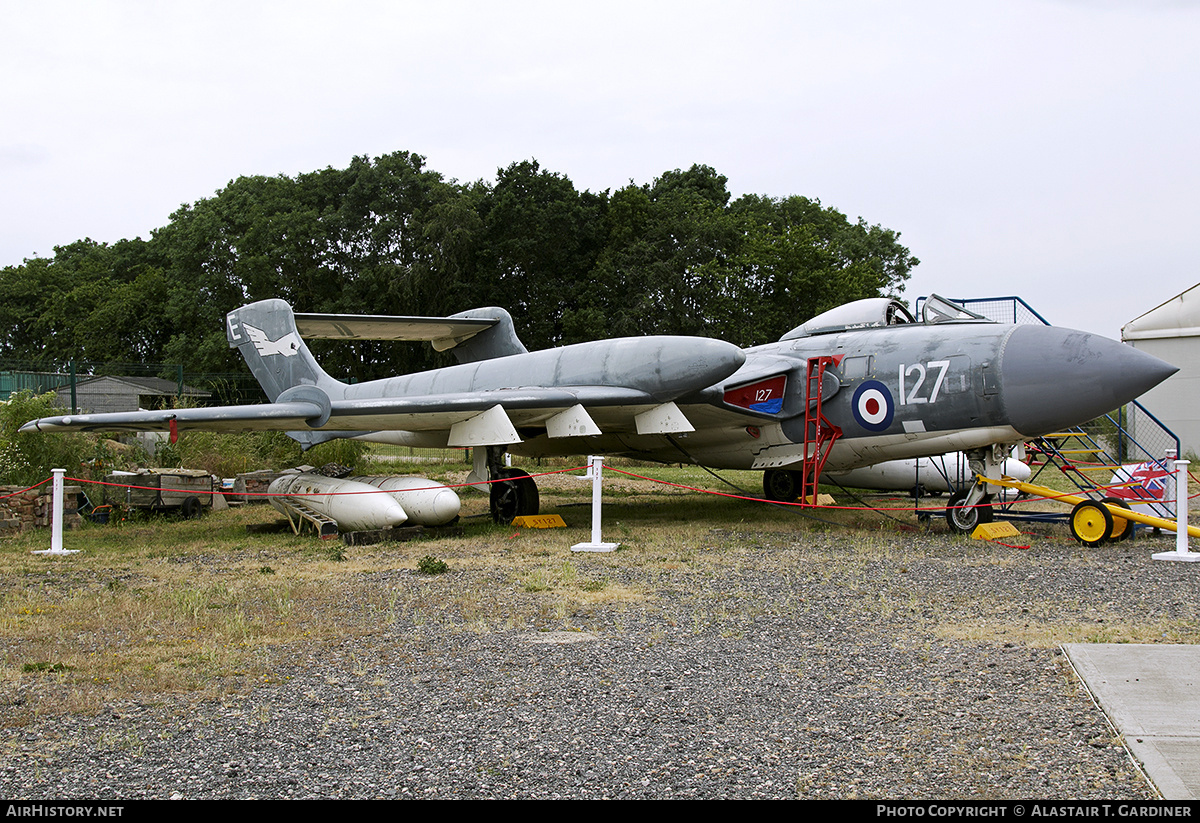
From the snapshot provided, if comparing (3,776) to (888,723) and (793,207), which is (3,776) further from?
(793,207)

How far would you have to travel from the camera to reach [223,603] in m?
6.99

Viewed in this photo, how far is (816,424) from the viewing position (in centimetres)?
1122

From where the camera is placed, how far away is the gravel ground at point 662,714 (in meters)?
3.45

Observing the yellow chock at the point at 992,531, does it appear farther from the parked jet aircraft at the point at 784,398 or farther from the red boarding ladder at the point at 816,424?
the red boarding ladder at the point at 816,424

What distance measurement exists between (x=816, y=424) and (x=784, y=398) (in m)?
0.58

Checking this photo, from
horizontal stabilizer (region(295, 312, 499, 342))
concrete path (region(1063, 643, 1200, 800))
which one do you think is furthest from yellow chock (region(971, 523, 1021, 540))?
horizontal stabilizer (region(295, 312, 499, 342))

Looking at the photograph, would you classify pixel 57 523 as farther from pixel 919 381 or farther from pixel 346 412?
pixel 919 381

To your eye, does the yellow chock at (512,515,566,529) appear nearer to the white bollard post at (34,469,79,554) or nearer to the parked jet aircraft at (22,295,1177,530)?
the parked jet aircraft at (22,295,1177,530)

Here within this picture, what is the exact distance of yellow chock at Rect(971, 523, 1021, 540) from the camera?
405 inches

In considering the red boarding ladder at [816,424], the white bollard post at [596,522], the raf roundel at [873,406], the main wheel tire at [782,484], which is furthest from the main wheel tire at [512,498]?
the raf roundel at [873,406]

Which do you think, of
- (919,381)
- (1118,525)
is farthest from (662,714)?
(1118,525)

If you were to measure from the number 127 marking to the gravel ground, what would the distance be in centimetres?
360

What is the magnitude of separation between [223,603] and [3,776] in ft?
11.6

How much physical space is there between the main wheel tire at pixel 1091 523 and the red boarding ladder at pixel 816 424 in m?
2.77
